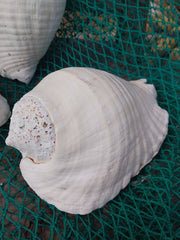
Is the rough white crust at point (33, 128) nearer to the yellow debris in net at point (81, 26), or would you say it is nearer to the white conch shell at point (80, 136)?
the white conch shell at point (80, 136)

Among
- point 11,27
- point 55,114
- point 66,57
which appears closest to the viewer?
point 55,114

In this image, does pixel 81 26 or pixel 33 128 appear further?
pixel 81 26

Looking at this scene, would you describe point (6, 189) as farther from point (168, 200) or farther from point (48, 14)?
point (48, 14)

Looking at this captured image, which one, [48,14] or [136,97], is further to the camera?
[48,14]

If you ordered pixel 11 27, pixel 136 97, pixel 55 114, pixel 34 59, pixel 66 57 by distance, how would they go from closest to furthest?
pixel 55 114 < pixel 136 97 < pixel 11 27 < pixel 34 59 < pixel 66 57

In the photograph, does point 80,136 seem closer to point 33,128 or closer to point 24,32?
point 33,128

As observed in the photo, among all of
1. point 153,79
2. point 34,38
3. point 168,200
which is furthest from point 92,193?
point 34,38

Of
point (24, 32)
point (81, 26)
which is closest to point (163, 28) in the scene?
point (81, 26)
